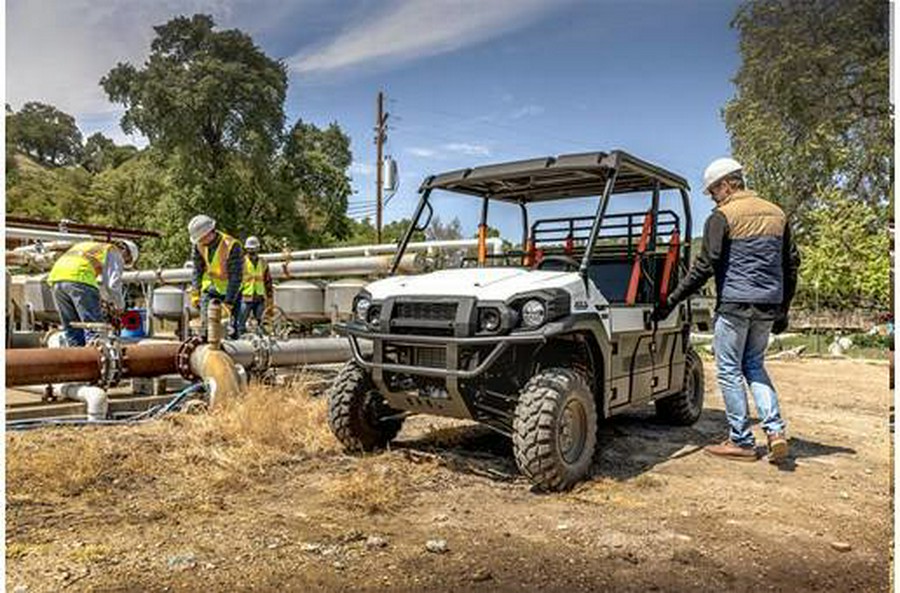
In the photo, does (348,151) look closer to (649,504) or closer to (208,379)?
(208,379)

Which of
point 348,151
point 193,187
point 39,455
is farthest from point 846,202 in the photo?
point 39,455

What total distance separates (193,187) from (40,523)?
2466cm

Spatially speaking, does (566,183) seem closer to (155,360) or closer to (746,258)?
(746,258)

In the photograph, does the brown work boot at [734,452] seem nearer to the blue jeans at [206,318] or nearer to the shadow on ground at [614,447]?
the shadow on ground at [614,447]

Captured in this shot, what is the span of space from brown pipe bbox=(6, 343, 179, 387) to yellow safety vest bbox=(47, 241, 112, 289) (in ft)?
4.23

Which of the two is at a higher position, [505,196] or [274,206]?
[274,206]

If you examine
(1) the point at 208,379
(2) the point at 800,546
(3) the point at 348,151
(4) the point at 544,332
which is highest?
(3) the point at 348,151

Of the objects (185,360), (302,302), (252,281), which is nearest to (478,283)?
(185,360)

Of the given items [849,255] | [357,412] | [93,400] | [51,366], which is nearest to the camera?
[357,412]

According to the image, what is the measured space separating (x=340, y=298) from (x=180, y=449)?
660 cm

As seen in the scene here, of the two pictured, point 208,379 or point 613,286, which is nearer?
point 613,286

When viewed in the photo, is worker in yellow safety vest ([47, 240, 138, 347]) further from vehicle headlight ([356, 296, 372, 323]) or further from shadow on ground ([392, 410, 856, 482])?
shadow on ground ([392, 410, 856, 482])

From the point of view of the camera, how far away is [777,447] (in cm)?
480

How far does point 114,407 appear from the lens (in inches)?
264
